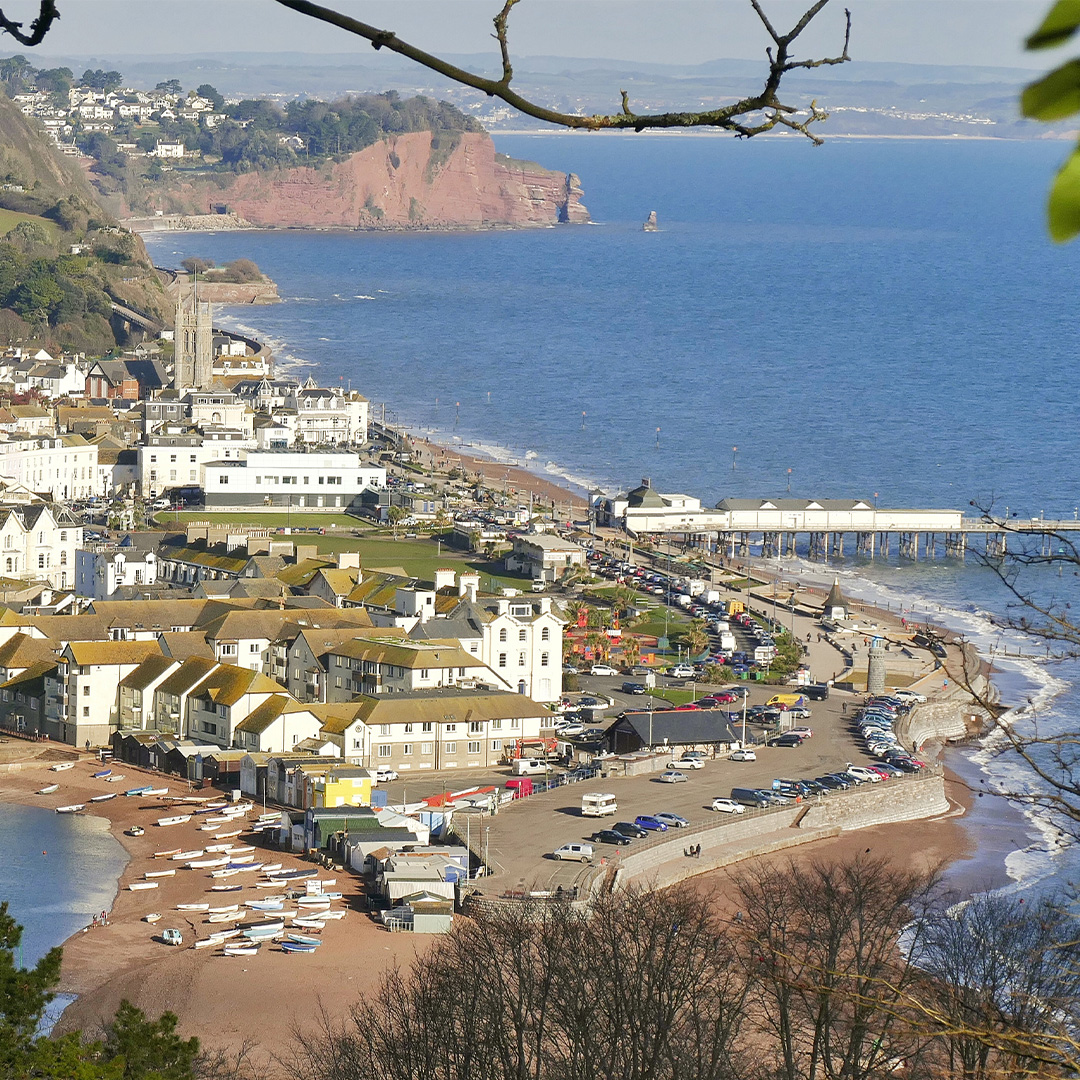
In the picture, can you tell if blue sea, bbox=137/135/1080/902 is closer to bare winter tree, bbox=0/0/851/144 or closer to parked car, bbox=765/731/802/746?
parked car, bbox=765/731/802/746

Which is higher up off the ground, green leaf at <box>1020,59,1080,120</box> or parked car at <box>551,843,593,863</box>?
green leaf at <box>1020,59,1080,120</box>

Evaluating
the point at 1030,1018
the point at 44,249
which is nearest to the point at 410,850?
the point at 1030,1018

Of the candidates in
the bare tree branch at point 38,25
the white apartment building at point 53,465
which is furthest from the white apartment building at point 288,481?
the bare tree branch at point 38,25

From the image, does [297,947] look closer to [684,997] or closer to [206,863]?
[206,863]

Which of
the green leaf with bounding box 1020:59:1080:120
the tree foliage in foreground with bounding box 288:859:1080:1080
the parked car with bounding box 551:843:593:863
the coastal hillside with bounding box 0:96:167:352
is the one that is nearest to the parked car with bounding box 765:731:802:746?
the parked car with bounding box 551:843:593:863

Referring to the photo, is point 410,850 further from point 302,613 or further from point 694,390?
point 694,390

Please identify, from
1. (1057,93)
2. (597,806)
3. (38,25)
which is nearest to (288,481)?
(597,806)

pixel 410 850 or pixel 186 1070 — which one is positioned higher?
pixel 186 1070
